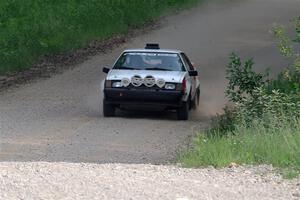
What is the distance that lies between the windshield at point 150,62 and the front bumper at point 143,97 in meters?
0.99

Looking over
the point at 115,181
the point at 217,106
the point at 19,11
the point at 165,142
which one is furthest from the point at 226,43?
the point at 115,181

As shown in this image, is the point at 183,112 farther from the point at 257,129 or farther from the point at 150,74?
the point at 257,129

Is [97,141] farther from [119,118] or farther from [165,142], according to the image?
[119,118]

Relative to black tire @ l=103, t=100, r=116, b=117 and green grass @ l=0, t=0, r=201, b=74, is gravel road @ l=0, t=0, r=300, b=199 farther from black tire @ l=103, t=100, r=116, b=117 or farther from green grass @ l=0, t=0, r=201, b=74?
green grass @ l=0, t=0, r=201, b=74

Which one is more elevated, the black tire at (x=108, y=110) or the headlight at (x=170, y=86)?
the headlight at (x=170, y=86)

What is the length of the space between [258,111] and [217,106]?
720 centimetres

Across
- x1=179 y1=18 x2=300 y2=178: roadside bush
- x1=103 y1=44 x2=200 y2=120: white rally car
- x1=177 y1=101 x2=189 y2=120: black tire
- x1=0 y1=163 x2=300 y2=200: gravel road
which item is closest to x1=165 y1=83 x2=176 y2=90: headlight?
x1=103 y1=44 x2=200 y2=120: white rally car

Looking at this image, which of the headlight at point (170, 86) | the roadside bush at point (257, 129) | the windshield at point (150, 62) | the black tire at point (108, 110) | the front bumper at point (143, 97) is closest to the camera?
the roadside bush at point (257, 129)

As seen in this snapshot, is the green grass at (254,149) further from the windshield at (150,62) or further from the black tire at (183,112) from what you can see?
the windshield at (150,62)

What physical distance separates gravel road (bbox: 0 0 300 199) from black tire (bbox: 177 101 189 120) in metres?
0.22

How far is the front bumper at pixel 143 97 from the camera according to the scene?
17.3m

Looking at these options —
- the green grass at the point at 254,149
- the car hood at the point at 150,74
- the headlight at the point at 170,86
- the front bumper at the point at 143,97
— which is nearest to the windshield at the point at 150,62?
the car hood at the point at 150,74

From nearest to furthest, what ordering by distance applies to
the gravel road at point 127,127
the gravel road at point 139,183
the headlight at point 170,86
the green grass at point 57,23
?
the gravel road at point 139,183 < the gravel road at point 127,127 < the headlight at point 170,86 < the green grass at point 57,23

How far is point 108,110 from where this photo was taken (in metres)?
17.6
